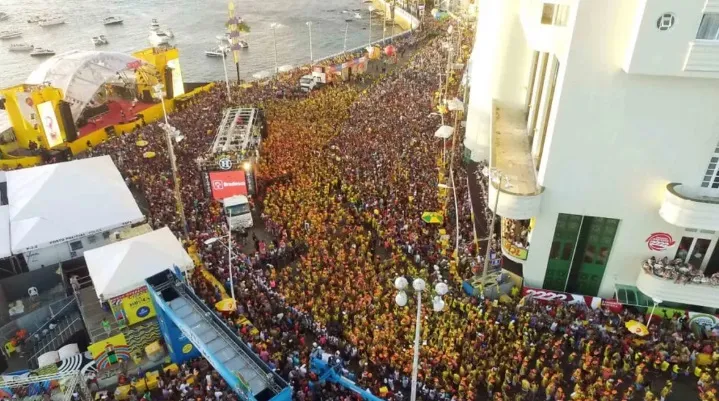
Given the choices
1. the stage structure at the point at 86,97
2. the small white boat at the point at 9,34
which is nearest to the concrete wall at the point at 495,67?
the stage structure at the point at 86,97

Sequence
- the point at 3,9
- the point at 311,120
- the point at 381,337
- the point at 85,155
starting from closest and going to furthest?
the point at 381,337
the point at 85,155
the point at 311,120
the point at 3,9

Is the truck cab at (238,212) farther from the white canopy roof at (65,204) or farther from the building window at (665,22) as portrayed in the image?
the building window at (665,22)

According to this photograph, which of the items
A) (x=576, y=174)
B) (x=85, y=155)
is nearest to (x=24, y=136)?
(x=85, y=155)

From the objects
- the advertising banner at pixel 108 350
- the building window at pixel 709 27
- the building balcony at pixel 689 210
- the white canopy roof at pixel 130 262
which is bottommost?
the advertising banner at pixel 108 350

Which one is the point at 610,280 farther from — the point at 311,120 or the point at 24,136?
the point at 24,136

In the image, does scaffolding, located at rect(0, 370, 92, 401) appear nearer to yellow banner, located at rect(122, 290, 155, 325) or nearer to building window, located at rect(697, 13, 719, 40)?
yellow banner, located at rect(122, 290, 155, 325)

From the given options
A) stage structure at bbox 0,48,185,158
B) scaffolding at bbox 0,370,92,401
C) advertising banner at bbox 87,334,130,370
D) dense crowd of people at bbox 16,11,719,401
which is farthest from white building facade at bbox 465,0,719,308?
stage structure at bbox 0,48,185,158
